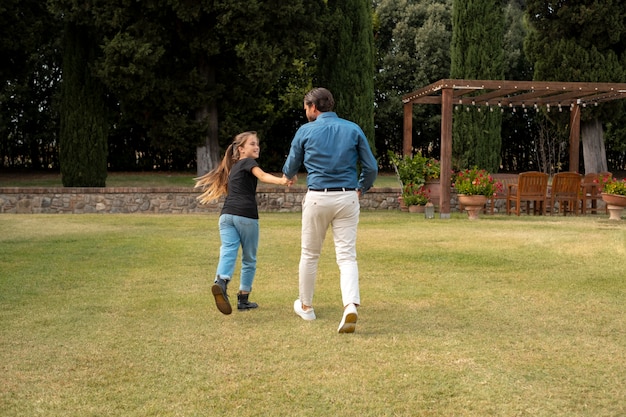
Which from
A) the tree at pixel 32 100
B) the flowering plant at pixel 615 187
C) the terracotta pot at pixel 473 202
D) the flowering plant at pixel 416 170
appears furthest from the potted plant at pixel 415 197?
the tree at pixel 32 100

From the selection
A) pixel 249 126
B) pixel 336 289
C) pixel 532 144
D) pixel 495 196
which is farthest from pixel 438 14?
pixel 336 289

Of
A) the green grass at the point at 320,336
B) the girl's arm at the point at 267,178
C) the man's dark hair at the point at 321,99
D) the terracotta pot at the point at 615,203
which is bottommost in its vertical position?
the green grass at the point at 320,336

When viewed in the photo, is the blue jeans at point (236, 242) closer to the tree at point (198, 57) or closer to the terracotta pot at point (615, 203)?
the terracotta pot at point (615, 203)

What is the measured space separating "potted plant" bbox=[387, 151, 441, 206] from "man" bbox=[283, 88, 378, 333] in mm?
12078

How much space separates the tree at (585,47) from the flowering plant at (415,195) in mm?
7206

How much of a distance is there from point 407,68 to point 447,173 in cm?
1501

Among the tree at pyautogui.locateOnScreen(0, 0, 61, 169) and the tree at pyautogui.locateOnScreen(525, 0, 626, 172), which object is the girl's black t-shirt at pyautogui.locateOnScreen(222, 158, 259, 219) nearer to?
the tree at pyautogui.locateOnScreen(0, 0, 61, 169)

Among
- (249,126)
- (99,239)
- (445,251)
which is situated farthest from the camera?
(249,126)

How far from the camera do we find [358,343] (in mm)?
5406

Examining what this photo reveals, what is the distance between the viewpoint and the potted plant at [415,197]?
58.5 ft

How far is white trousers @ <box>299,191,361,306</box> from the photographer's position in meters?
5.73

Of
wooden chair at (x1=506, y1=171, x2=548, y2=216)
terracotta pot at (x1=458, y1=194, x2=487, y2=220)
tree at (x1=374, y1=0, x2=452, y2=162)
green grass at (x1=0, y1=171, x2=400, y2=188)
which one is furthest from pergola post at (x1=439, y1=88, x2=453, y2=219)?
tree at (x1=374, y1=0, x2=452, y2=162)

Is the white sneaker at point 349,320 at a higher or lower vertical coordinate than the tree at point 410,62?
lower

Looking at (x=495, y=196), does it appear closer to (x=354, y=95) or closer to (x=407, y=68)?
(x=354, y=95)
